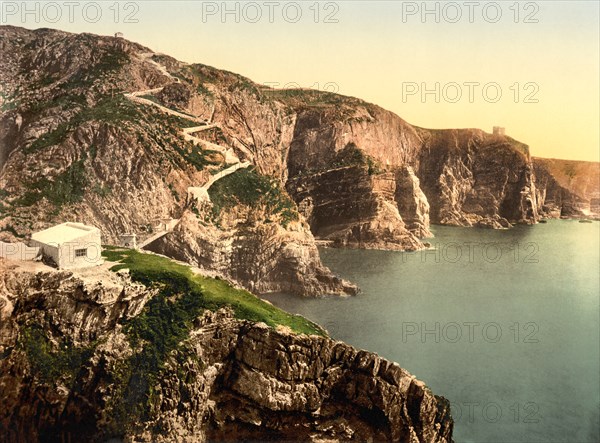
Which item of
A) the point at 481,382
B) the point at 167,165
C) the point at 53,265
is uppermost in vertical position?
the point at 167,165

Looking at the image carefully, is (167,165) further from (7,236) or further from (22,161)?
(7,236)

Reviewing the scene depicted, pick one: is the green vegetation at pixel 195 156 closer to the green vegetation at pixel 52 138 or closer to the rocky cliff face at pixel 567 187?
the green vegetation at pixel 52 138

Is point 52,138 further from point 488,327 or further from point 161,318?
point 488,327

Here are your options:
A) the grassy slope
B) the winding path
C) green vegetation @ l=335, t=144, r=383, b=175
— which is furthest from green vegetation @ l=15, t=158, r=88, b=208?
green vegetation @ l=335, t=144, r=383, b=175

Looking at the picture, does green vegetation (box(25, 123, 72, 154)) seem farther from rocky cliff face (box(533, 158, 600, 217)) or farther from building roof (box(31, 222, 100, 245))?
rocky cliff face (box(533, 158, 600, 217))

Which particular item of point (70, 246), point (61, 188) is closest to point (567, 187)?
point (61, 188)

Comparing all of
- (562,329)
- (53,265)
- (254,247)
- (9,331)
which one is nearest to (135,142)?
(254,247)

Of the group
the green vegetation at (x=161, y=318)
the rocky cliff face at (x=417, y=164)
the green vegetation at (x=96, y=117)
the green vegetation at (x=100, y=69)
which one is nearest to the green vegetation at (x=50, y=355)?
the green vegetation at (x=161, y=318)
